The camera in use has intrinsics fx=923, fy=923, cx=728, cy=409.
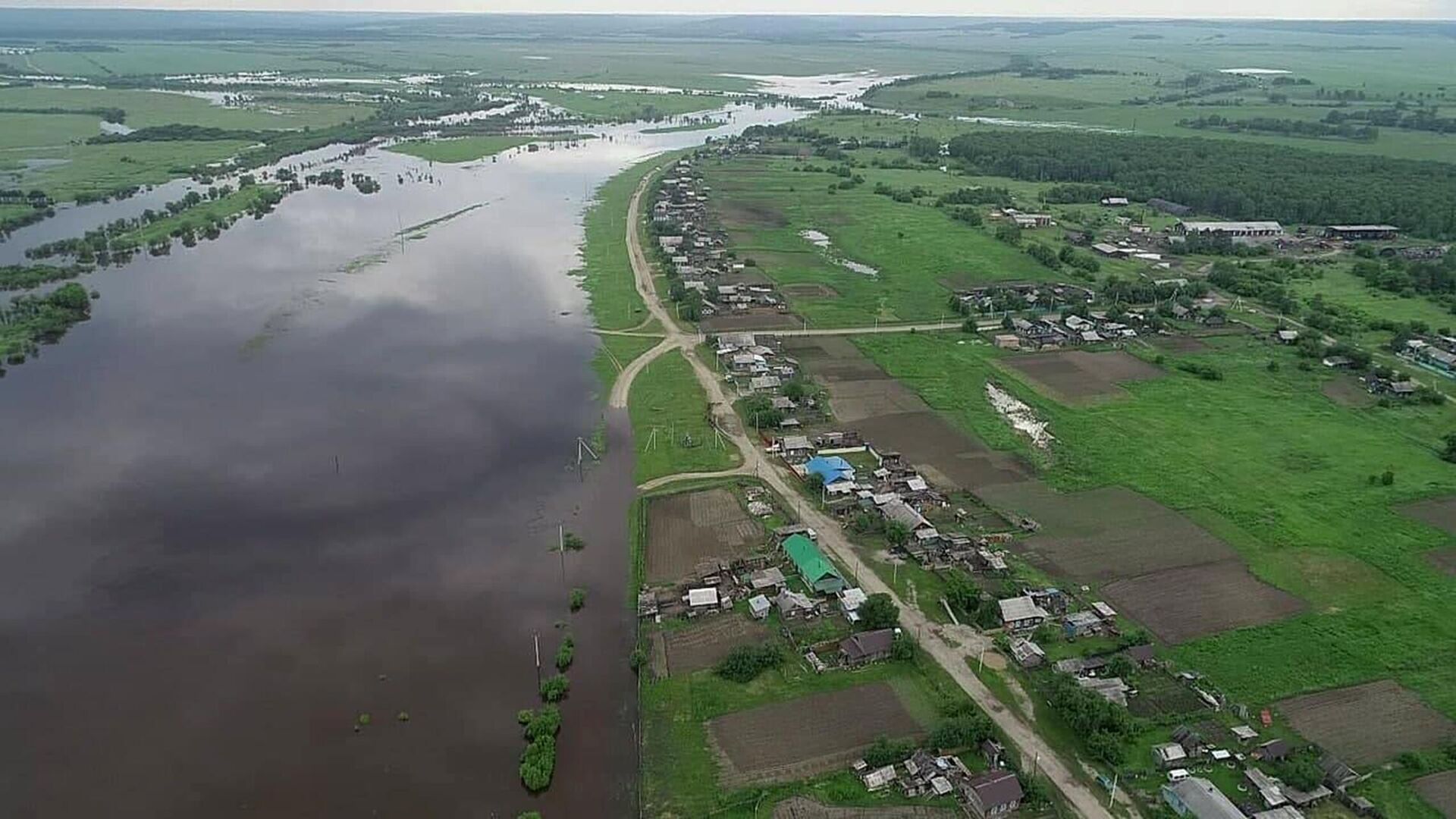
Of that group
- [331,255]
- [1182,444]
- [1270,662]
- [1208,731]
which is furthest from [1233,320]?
[331,255]

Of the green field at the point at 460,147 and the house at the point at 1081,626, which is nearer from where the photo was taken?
the house at the point at 1081,626

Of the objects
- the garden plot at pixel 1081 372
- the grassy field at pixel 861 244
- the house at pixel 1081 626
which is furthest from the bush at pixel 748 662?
the grassy field at pixel 861 244

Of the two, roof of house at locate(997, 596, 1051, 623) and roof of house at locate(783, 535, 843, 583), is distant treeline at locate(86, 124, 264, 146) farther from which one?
roof of house at locate(997, 596, 1051, 623)

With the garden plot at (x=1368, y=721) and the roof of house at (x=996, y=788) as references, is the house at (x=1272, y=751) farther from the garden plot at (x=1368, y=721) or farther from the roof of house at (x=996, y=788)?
the roof of house at (x=996, y=788)

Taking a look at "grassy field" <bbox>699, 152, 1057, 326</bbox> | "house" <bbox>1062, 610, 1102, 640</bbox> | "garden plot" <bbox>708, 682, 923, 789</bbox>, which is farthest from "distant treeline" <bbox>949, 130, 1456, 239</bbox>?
"garden plot" <bbox>708, 682, 923, 789</bbox>

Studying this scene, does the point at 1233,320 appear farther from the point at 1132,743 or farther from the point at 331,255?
the point at 331,255

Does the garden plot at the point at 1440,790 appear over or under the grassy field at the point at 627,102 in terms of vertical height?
under

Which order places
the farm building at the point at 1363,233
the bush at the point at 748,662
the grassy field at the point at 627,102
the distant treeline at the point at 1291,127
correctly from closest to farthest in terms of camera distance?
1. the bush at the point at 748,662
2. the farm building at the point at 1363,233
3. the distant treeline at the point at 1291,127
4. the grassy field at the point at 627,102
